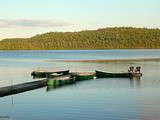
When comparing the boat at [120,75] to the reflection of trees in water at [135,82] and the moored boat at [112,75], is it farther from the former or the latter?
the reflection of trees in water at [135,82]

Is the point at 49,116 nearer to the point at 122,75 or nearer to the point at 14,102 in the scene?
the point at 14,102

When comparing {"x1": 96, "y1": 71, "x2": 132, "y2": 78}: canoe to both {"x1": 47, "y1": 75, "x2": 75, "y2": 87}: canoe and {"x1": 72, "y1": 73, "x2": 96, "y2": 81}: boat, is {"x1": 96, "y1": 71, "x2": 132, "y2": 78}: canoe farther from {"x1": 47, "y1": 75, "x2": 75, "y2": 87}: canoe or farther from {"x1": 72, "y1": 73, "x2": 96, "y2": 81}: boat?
{"x1": 47, "y1": 75, "x2": 75, "y2": 87}: canoe

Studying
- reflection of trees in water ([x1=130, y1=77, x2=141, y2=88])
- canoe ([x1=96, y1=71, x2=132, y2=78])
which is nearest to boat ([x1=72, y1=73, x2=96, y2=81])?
canoe ([x1=96, y1=71, x2=132, y2=78])

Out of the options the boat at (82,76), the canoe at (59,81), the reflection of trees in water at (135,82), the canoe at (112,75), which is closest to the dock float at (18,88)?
the canoe at (59,81)

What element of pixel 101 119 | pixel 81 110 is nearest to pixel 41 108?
pixel 81 110

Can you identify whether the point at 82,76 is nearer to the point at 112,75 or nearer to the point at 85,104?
the point at 112,75

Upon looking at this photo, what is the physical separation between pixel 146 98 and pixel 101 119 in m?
12.5

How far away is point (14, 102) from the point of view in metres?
37.3

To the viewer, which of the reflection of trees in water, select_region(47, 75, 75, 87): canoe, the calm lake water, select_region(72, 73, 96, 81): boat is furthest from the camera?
select_region(72, 73, 96, 81): boat

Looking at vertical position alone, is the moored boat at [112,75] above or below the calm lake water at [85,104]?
above

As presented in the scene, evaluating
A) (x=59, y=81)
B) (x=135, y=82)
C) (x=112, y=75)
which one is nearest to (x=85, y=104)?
(x=59, y=81)

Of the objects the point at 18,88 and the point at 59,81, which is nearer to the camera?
the point at 18,88

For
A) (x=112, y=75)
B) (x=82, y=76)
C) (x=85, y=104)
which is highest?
(x=82, y=76)

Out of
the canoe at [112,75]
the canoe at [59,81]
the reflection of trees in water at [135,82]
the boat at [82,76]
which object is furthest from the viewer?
the canoe at [112,75]
